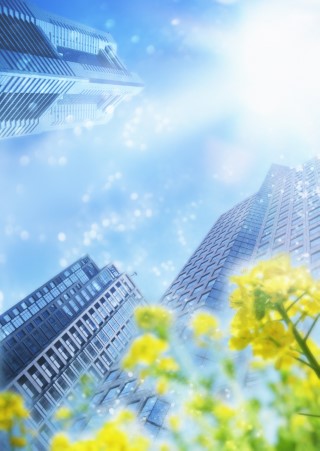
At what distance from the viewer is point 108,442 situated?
140cm

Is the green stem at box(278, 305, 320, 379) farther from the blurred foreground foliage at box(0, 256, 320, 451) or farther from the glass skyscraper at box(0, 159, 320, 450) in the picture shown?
the glass skyscraper at box(0, 159, 320, 450)

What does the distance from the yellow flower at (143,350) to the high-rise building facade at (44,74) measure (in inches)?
2452

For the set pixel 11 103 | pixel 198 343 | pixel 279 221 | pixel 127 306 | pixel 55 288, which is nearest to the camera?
pixel 198 343

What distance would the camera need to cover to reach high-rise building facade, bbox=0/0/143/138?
61.9 metres

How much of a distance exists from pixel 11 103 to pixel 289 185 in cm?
5153

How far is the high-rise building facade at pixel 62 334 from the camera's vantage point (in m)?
67.4

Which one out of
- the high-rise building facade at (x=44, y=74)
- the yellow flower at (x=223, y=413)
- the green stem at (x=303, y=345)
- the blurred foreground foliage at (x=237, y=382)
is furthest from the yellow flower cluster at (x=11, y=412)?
the high-rise building facade at (x=44, y=74)

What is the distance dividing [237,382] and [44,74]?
Answer: 237 ft

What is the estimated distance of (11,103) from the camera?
2594 inches

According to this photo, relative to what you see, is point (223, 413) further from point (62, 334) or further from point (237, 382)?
point (62, 334)

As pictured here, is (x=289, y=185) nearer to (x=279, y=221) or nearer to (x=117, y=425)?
(x=279, y=221)

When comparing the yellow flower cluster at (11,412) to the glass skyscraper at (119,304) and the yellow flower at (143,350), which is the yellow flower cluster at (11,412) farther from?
the glass skyscraper at (119,304)

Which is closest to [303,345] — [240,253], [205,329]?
[205,329]

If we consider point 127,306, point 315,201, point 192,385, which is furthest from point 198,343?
point 127,306
